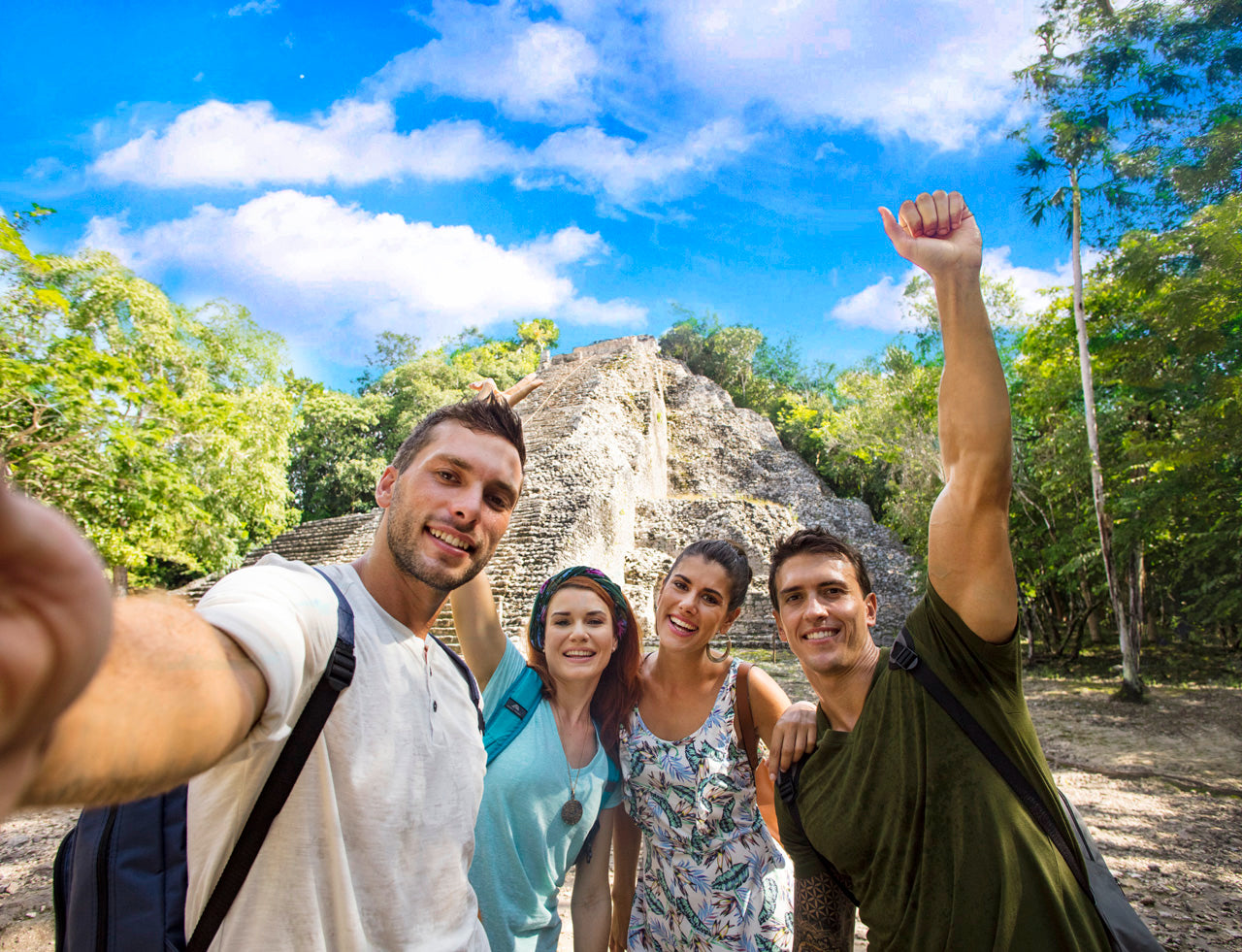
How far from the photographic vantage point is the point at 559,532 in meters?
13.5

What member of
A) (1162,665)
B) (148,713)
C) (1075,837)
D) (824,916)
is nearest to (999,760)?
(1075,837)

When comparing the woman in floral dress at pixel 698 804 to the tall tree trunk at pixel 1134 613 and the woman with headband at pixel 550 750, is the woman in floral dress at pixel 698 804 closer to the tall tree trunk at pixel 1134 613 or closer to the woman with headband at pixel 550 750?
the woman with headband at pixel 550 750

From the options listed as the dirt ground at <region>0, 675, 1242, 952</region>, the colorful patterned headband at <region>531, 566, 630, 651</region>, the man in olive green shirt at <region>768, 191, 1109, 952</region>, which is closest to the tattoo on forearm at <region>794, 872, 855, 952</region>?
the man in olive green shirt at <region>768, 191, 1109, 952</region>

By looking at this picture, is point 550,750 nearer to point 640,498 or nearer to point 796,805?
point 796,805

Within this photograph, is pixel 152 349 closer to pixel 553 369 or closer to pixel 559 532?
pixel 559 532

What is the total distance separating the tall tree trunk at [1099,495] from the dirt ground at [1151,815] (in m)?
0.47

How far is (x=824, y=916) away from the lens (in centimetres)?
188

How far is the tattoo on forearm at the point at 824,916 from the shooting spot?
73.6 inches

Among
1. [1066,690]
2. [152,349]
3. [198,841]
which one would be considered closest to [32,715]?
[198,841]

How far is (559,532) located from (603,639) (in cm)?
1125

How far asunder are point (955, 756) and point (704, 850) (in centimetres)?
99

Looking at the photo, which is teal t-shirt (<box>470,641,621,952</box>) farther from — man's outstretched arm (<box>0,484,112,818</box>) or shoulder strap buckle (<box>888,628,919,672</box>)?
man's outstretched arm (<box>0,484,112,818</box>)

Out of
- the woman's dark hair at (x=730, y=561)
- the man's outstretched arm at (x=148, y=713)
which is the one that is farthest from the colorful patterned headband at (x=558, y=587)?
the man's outstretched arm at (x=148, y=713)

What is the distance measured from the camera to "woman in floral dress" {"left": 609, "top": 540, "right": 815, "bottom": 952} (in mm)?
2117
